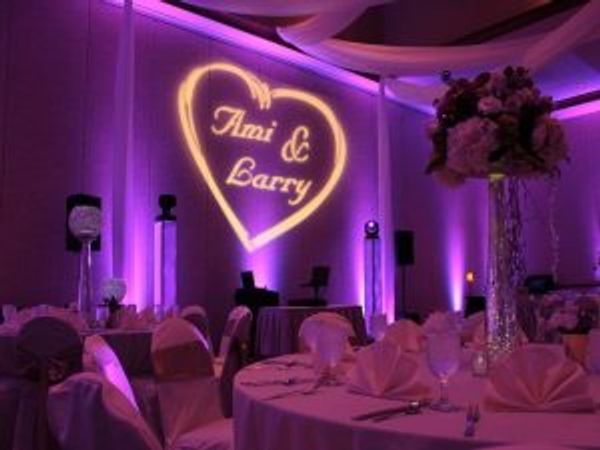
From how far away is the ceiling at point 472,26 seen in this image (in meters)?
9.82

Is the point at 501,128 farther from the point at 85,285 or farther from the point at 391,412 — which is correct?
the point at 85,285

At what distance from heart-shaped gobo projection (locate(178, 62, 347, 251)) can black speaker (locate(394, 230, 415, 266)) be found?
1397 mm

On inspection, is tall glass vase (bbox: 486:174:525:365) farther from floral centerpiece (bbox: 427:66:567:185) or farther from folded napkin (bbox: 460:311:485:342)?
folded napkin (bbox: 460:311:485:342)

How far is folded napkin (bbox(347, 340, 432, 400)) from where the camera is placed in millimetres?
1690

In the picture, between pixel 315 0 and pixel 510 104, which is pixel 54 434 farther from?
pixel 315 0

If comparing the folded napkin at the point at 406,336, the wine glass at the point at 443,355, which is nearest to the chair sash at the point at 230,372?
the folded napkin at the point at 406,336

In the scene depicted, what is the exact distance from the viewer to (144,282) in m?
8.62

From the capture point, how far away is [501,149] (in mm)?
2053

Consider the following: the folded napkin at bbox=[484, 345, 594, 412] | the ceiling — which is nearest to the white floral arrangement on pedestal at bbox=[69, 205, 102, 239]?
the folded napkin at bbox=[484, 345, 594, 412]

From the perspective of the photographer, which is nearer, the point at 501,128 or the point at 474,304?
the point at 501,128

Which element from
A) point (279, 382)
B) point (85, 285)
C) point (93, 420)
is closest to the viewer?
point (93, 420)

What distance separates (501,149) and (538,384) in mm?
753

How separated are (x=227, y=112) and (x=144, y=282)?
2683mm

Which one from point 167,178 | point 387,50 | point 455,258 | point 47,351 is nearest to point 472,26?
point 387,50
